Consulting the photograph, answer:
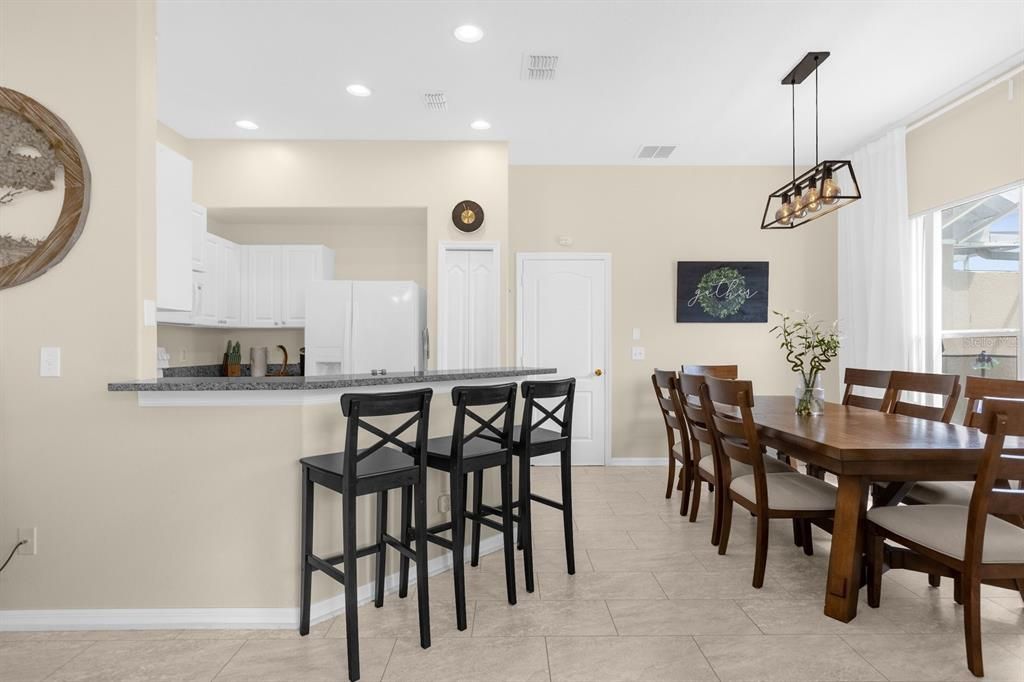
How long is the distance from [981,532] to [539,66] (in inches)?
128

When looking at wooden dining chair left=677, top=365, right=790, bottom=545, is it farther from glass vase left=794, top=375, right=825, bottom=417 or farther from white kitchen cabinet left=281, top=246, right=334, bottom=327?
white kitchen cabinet left=281, top=246, right=334, bottom=327

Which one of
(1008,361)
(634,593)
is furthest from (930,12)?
(634,593)

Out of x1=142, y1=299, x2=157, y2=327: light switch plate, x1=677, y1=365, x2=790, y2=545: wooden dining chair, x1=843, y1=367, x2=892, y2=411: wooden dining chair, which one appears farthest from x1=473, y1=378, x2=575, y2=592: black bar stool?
x1=843, y1=367, x2=892, y2=411: wooden dining chair

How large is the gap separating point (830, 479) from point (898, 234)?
2131 millimetres

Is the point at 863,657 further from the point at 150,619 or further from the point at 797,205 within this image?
the point at 150,619

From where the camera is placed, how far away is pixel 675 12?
2906 millimetres

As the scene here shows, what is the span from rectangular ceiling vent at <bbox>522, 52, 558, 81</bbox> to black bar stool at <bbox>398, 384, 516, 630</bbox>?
7.25 feet

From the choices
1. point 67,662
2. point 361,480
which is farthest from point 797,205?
point 67,662

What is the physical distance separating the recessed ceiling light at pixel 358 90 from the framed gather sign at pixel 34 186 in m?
1.84

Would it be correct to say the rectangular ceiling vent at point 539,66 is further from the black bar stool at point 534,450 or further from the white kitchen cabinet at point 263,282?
the white kitchen cabinet at point 263,282

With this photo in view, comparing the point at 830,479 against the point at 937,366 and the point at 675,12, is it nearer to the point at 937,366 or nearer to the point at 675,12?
the point at 937,366

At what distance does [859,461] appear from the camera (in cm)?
212

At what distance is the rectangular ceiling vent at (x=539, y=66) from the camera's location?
3344 millimetres

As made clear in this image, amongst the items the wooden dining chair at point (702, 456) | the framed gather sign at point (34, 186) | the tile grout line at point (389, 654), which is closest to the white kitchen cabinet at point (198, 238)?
the framed gather sign at point (34, 186)
